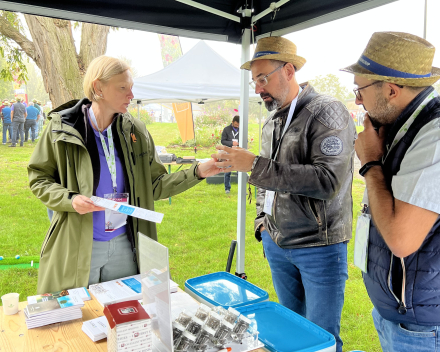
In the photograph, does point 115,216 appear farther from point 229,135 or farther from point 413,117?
point 229,135

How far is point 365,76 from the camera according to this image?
130cm

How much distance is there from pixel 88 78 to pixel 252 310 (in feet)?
4.83

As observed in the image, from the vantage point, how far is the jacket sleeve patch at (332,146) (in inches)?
68.4

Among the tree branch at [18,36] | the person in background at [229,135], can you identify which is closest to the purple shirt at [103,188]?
the tree branch at [18,36]

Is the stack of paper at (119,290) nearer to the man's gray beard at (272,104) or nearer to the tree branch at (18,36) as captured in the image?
the man's gray beard at (272,104)

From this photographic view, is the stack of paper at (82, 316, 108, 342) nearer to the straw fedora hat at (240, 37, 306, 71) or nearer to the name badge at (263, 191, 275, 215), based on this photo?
the name badge at (263, 191, 275, 215)

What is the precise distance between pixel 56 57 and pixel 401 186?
572 cm

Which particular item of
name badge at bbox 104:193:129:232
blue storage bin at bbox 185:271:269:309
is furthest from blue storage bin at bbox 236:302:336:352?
name badge at bbox 104:193:129:232

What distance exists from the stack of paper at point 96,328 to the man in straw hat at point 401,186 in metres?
1.03

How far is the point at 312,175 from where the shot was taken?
5.61 feet

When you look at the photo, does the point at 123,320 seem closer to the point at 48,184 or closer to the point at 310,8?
the point at 48,184

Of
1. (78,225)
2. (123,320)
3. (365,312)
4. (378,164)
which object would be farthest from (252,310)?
(365,312)

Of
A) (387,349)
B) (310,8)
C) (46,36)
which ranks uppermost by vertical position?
(46,36)

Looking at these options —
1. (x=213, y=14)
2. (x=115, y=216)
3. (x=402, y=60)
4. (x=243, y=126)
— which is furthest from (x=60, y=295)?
(x=213, y=14)
